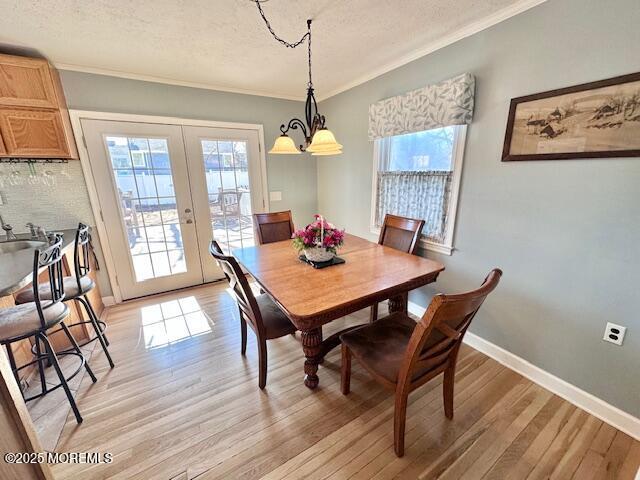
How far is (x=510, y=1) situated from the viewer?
1.56 meters

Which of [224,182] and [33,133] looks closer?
[33,133]

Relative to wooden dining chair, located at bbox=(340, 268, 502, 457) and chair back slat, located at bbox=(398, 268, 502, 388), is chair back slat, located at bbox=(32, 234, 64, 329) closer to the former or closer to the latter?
wooden dining chair, located at bbox=(340, 268, 502, 457)

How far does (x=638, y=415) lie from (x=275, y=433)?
1.99m

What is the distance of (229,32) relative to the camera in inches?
72.2

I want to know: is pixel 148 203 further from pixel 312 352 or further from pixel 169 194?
pixel 312 352

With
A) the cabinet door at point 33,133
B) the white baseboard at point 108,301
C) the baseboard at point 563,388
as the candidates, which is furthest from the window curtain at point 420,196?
the white baseboard at point 108,301

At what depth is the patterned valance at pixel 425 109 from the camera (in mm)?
1829

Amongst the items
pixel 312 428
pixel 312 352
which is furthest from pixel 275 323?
pixel 312 428

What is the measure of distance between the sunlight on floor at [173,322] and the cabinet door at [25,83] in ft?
6.68

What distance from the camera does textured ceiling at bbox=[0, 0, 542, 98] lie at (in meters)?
1.56

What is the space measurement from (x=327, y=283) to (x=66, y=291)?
6.12 feet

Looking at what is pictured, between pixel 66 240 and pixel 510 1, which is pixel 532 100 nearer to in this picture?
pixel 510 1

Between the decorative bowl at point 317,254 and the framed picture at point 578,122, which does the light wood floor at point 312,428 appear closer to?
the decorative bowl at point 317,254

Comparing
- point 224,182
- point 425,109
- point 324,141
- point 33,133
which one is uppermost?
point 425,109
